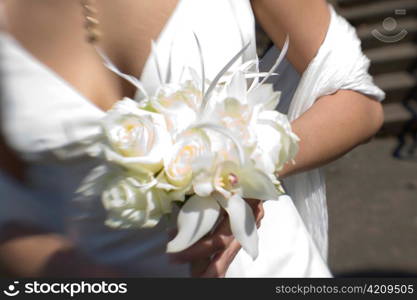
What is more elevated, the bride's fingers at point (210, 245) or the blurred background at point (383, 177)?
the bride's fingers at point (210, 245)

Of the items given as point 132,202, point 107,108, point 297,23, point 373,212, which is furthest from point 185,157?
point 373,212

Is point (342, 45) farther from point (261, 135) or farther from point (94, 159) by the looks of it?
point (94, 159)

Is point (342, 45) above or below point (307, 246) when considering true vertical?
above

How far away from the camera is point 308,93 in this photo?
148 centimetres

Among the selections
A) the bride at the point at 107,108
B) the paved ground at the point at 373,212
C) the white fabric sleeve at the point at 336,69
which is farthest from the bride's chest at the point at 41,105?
the paved ground at the point at 373,212

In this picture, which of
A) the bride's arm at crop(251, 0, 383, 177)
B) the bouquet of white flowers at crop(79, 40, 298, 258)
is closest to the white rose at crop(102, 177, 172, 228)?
the bouquet of white flowers at crop(79, 40, 298, 258)

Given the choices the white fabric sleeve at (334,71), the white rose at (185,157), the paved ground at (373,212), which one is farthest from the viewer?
the paved ground at (373,212)

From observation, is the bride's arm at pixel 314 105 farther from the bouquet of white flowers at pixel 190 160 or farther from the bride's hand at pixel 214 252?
the bouquet of white flowers at pixel 190 160

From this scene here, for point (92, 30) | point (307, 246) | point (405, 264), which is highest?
point (92, 30)

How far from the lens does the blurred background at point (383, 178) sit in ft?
12.3

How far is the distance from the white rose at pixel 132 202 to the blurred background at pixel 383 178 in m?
1.79

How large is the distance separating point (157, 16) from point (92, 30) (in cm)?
16

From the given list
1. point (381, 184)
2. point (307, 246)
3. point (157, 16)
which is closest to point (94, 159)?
point (157, 16)

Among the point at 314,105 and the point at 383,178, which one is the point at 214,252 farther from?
the point at 383,178
